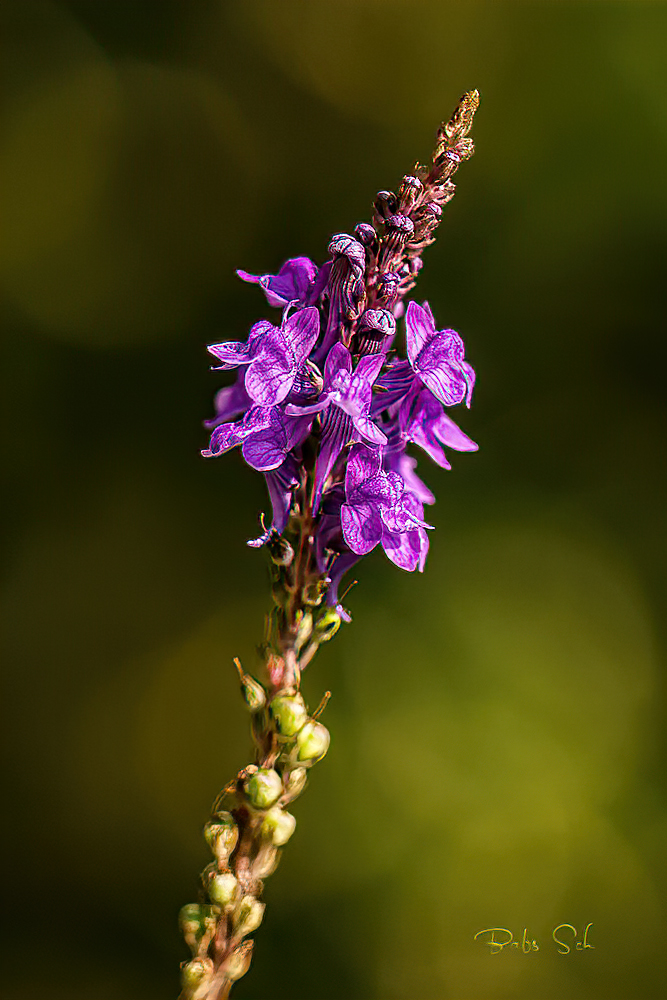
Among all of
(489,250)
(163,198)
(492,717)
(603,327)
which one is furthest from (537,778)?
(163,198)

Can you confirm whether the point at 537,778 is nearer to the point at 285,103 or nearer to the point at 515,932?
the point at 515,932

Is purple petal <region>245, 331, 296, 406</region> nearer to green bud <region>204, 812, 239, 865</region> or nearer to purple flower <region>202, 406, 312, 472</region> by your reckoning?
purple flower <region>202, 406, 312, 472</region>

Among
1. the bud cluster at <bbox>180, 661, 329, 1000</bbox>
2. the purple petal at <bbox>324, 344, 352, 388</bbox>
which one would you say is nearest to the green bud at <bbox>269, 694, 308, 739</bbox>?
the bud cluster at <bbox>180, 661, 329, 1000</bbox>

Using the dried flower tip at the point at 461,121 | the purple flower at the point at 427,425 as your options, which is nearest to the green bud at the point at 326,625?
the purple flower at the point at 427,425

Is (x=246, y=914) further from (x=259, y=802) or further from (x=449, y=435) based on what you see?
(x=449, y=435)
